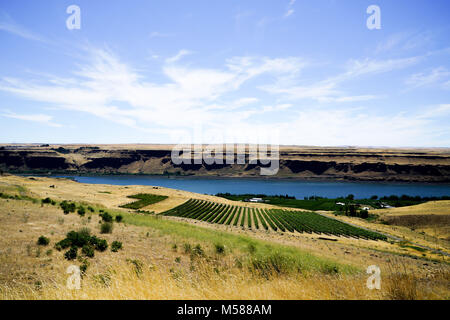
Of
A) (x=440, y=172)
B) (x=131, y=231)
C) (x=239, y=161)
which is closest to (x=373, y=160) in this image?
(x=440, y=172)

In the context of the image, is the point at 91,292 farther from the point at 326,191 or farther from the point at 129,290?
the point at 326,191

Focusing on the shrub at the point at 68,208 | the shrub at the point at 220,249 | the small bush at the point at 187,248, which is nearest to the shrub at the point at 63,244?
the small bush at the point at 187,248

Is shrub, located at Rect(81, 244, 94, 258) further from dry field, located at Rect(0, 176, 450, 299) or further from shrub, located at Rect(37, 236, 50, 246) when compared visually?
shrub, located at Rect(37, 236, 50, 246)

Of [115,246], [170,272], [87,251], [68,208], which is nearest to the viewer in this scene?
[170,272]

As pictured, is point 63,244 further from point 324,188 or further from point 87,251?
point 324,188

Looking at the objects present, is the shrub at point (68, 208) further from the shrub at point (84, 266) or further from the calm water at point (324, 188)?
the calm water at point (324, 188)

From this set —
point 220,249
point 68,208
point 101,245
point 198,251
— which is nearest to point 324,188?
point 68,208

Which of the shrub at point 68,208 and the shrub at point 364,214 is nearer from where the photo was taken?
the shrub at point 68,208

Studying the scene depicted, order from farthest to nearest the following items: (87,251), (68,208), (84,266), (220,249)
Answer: (68,208) → (220,249) → (87,251) → (84,266)

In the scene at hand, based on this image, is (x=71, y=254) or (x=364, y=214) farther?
(x=364, y=214)

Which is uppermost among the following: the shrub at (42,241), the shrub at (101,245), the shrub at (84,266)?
the shrub at (42,241)
